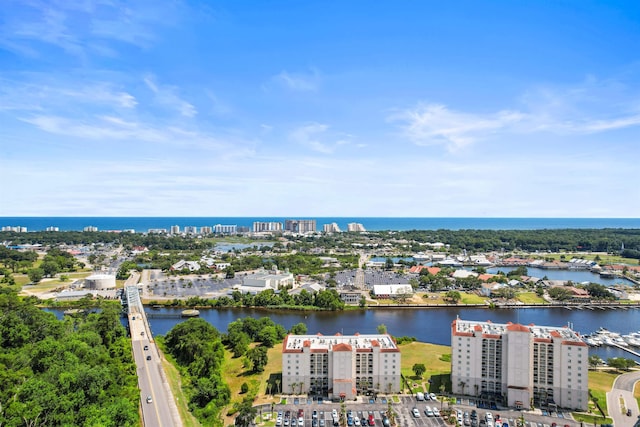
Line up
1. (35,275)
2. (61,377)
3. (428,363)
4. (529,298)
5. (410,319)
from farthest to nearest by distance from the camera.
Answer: (35,275) → (529,298) → (410,319) → (428,363) → (61,377)

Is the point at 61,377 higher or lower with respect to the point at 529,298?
higher

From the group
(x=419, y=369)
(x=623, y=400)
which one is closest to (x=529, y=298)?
(x=623, y=400)

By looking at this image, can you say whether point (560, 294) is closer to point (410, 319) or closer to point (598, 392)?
point (410, 319)

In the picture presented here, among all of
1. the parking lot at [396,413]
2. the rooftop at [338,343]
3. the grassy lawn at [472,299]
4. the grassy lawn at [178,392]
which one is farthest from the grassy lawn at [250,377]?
the grassy lawn at [472,299]

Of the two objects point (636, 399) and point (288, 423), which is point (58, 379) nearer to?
point (288, 423)

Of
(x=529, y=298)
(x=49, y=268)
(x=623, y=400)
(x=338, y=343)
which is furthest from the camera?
(x=49, y=268)

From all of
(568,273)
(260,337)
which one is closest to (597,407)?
(260,337)

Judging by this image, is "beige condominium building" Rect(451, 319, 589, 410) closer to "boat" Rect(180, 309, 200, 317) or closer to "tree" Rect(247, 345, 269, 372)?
"tree" Rect(247, 345, 269, 372)

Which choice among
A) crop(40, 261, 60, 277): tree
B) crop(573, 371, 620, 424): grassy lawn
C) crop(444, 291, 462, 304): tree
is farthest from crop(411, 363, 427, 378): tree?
crop(40, 261, 60, 277): tree
